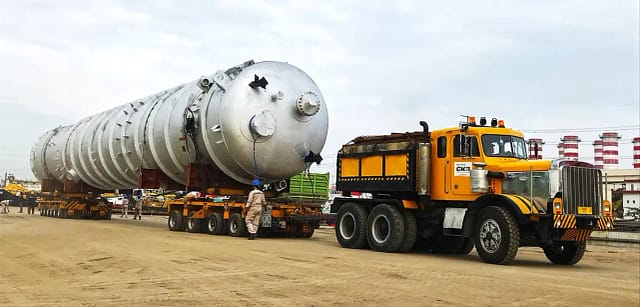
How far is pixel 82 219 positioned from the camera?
25.7 meters

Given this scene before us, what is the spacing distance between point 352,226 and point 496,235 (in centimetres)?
387

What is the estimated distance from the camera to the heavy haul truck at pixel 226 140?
1435 centimetres

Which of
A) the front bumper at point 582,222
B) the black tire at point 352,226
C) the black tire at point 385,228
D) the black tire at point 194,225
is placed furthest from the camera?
the black tire at point 194,225

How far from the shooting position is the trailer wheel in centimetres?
Answer: 1493

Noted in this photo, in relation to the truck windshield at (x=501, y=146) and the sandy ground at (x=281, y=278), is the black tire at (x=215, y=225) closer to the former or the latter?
the sandy ground at (x=281, y=278)

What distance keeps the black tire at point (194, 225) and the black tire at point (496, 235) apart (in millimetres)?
8590

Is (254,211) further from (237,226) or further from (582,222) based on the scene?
(582,222)

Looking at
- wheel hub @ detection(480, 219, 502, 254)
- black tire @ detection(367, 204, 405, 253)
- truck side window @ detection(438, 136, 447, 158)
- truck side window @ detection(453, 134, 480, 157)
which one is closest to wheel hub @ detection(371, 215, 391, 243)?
black tire @ detection(367, 204, 405, 253)

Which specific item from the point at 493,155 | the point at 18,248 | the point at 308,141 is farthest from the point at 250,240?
the point at 493,155

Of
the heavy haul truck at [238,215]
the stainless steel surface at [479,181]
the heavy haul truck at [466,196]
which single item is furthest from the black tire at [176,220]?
the stainless steel surface at [479,181]

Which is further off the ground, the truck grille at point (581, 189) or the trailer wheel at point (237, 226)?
the truck grille at point (581, 189)

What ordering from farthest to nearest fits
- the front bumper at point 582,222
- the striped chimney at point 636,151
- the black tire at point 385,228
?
the striped chimney at point 636,151 < the black tire at point 385,228 < the front bumper at point 582,222

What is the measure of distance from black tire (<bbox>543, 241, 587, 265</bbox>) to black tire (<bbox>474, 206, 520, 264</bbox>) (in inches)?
56.4

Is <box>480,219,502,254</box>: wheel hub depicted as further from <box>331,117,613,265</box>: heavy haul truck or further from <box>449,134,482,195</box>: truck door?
<box>449,134,482,195</box>: truck door
